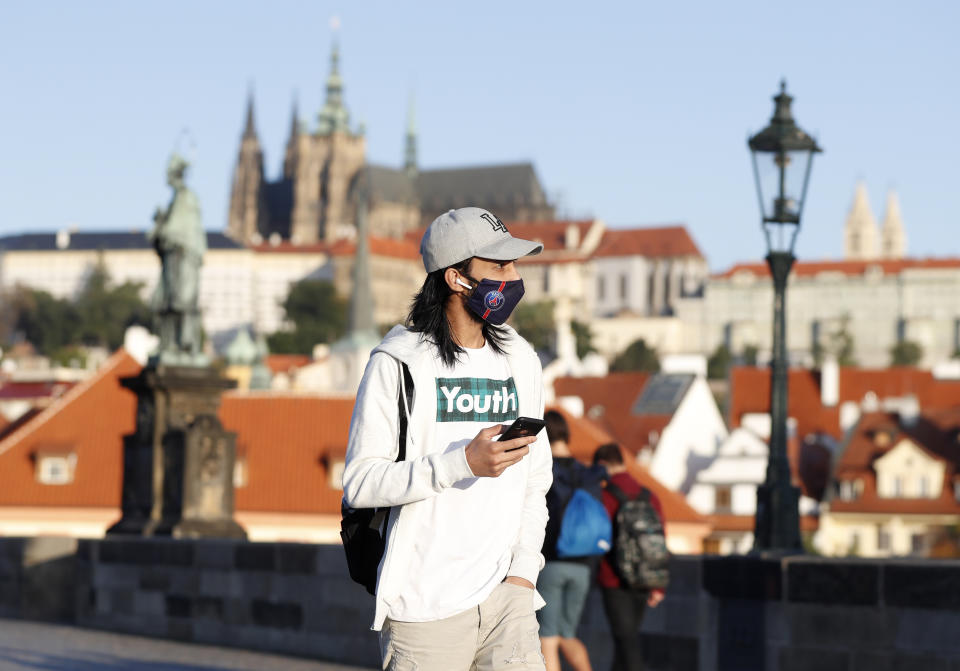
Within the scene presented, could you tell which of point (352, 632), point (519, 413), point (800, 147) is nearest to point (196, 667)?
point (352, 632)

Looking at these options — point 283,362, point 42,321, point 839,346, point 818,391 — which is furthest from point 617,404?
point 42,321

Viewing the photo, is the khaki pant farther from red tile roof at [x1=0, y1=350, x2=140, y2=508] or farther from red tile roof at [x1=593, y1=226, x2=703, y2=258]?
red tile roof at [x1=593, y1=226, x2=703, y2=258]

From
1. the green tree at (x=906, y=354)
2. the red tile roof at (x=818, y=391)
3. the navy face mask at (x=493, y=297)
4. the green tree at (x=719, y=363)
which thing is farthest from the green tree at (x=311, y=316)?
the navy face mask at (x=493, y=297)

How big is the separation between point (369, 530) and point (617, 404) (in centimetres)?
7036

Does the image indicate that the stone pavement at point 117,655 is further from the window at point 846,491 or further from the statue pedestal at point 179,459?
the window at point 846,491

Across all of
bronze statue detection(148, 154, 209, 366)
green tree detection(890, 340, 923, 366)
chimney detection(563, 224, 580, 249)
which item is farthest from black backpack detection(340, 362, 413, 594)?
chimney detection(563, 224, 580, 249)

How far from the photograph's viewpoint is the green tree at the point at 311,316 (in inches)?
6255

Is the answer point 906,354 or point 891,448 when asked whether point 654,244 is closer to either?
point 906,354

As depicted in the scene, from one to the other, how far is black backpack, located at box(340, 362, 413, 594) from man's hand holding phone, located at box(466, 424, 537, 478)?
0.23m

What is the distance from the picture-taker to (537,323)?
153 meters

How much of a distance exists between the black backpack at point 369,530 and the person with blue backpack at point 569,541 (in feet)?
10.9

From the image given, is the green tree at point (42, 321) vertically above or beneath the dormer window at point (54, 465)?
above

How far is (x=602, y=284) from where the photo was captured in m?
183

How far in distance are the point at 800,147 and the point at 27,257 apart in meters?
178
